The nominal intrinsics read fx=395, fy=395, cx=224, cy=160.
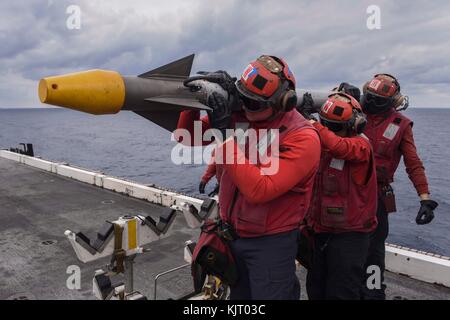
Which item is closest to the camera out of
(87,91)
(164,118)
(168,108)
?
(87,91)

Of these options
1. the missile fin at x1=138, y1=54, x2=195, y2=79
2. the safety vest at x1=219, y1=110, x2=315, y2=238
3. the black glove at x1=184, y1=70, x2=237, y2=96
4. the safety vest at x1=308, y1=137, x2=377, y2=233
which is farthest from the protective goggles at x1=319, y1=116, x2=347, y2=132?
the missile fin at x1=138, y1=54, x2=195, y2=79

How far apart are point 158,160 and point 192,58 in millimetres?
50006

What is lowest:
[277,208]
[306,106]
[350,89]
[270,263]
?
[270,263]

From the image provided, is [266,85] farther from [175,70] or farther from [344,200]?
[344,200]

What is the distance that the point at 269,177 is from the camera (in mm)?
2674

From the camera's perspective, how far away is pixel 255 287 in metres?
3.00

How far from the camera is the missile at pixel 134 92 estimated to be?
3133mm

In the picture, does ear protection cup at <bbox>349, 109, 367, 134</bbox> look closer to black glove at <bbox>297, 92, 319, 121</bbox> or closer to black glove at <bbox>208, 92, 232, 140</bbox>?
black glove at <bbox>297, 92, 319, 121</bbox>

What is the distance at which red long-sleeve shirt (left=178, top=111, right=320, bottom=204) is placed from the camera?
→ 8.66 ft

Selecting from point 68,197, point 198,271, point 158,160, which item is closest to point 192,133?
point 198,271

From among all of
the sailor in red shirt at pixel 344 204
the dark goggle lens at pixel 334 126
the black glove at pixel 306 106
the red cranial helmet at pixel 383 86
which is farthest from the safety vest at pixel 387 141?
the black glove at pixel 306 106

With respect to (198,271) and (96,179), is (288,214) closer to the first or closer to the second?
(198,271)

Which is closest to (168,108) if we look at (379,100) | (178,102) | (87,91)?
(178,102)

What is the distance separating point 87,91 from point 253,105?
4.47ft
